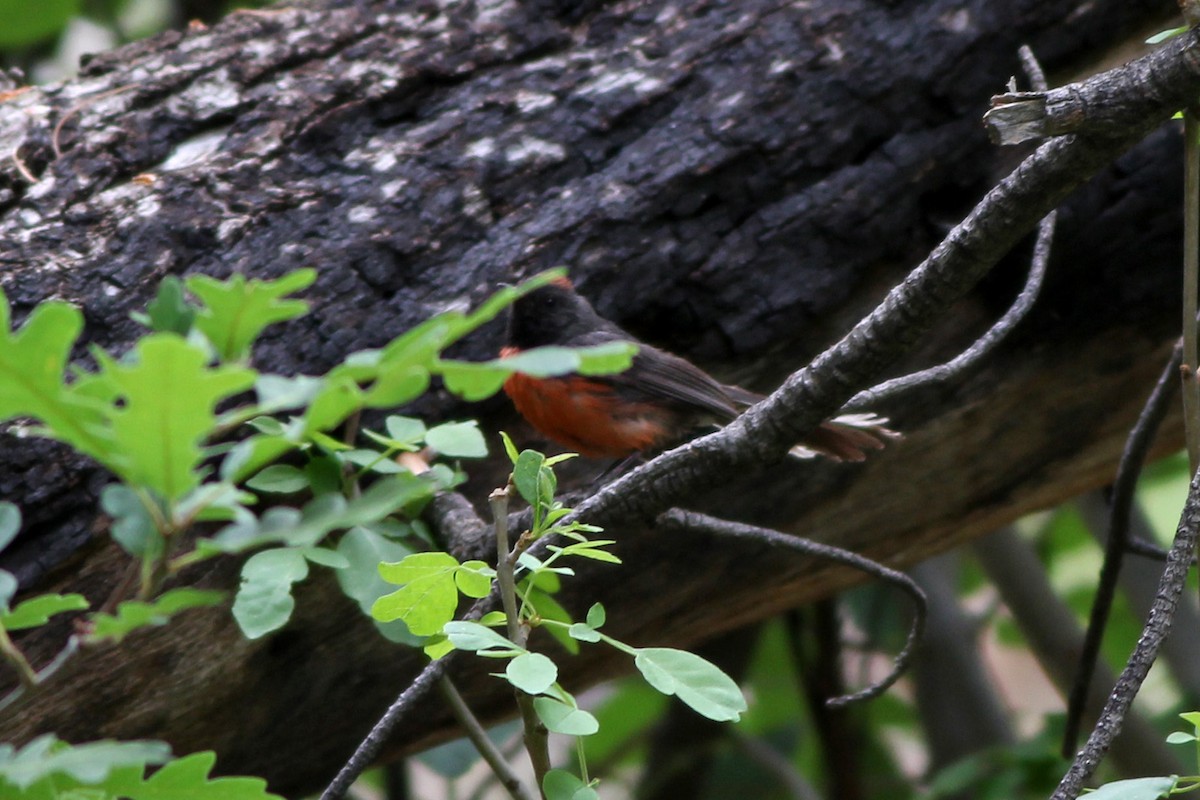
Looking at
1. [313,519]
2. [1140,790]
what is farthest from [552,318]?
[313,519]

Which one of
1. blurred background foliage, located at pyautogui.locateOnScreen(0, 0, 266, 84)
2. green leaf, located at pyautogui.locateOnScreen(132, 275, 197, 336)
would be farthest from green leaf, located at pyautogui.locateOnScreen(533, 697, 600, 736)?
blurred background foliage, located at pyautogui.locateOnScreen(0, 0, 266, 84)

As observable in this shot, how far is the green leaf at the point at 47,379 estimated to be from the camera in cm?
107

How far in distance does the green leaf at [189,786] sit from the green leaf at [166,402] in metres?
0.56

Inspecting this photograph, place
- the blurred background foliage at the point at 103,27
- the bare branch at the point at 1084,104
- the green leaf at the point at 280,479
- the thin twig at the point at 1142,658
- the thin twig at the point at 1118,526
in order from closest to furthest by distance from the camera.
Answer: the bare branch at the point at 1084,104
the thin twig at the point at 1142,658
the green leaf at the point at 280,479
the thin twig at the point at 1118,526
the blurred background foliage at the point at 103,27

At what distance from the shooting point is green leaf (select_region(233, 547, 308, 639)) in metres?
1.96

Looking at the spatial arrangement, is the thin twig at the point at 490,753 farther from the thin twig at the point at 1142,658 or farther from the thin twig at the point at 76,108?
the thin twig at the point at 76,108

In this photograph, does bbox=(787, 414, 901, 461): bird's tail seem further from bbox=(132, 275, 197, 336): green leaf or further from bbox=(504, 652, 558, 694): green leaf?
bbox=(132, 275, 197, 336): green leaf

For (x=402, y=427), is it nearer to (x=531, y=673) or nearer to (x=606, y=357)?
(x=531, y=673)

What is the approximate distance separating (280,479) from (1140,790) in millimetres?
1710

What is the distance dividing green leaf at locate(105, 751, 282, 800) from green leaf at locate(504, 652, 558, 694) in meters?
0.37

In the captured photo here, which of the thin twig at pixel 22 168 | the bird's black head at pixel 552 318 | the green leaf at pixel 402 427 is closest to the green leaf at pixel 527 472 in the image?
the green leaf at pixel 402 427

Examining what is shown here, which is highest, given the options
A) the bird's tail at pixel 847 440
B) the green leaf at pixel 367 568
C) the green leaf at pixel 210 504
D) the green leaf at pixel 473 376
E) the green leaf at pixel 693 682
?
the green leaf at pixel 473 376

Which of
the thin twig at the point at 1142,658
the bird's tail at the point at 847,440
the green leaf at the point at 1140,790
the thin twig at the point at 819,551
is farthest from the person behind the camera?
the bird's tail at the point at 847,440

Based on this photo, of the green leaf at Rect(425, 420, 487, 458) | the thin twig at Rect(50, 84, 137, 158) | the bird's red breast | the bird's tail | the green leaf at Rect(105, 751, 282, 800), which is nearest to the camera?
the green leaf at Rect(105, 751, 282, 800)
